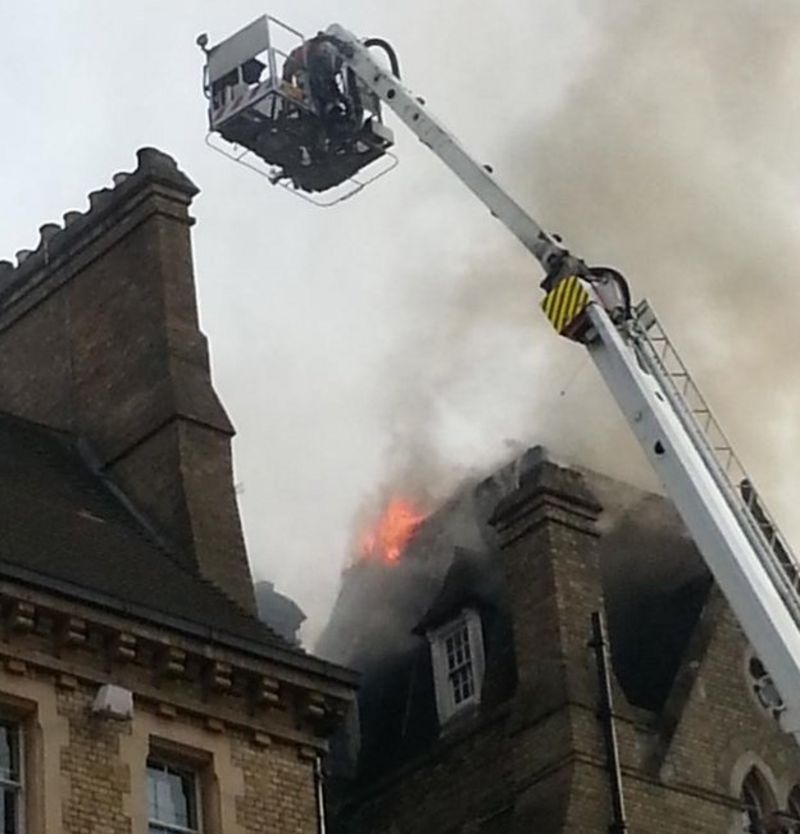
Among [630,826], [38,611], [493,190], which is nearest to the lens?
[38,611]

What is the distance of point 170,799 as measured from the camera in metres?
25.9

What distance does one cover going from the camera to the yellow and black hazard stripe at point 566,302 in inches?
1110

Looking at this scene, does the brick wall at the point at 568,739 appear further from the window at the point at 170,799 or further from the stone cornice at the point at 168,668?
the window at the point at 170,799

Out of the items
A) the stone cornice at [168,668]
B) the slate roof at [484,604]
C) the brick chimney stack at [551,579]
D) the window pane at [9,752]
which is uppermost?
the slate roof at [484,604]

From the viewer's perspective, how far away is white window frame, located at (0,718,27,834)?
2430 cm

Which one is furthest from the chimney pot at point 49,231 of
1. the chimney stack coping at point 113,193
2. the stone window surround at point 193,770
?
the stone window surround at point 193,770

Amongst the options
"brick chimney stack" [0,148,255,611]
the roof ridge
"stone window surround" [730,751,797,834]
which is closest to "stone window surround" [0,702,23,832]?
the roof ridge

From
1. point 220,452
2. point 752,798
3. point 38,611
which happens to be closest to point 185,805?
point 38,611

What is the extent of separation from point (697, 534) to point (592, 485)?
48.1 feet

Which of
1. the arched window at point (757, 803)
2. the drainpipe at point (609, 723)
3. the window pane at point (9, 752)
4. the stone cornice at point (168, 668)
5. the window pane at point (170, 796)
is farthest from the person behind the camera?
the arched window at point (757, 803)

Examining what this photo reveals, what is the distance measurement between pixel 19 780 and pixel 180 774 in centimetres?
213

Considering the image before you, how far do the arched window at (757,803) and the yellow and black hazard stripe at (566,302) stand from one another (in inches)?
359

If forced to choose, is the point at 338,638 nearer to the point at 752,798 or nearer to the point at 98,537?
the point at 752,798

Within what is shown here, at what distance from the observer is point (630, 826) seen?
1287 inches
